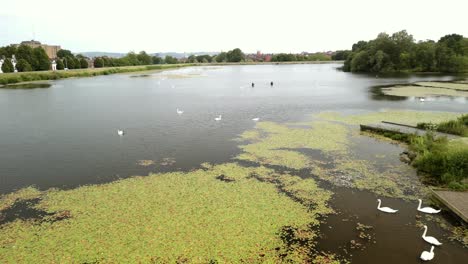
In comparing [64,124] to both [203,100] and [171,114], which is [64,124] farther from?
[203,100]

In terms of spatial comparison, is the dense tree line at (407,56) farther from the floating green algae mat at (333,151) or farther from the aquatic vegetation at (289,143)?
the aquatic vegetation at (289,143)

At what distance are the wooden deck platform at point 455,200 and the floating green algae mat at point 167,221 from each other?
489cm

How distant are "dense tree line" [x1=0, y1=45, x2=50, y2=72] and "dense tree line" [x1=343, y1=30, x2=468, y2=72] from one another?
102 m

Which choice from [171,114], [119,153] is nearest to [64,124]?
[171,114]

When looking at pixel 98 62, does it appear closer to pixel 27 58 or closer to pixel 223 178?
pixel 27 58

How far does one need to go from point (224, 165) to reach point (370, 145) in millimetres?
11312

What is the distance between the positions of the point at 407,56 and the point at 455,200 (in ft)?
349

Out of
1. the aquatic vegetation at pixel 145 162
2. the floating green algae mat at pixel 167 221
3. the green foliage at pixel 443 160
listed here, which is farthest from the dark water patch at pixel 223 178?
the green foliage at pixel 443 160

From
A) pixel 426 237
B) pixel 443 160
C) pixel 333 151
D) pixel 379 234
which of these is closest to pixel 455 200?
pixel 426 237

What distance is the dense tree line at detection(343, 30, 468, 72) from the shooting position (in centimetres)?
9950

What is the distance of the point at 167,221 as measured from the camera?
13234 millimetres

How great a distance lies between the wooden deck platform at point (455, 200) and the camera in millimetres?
13016

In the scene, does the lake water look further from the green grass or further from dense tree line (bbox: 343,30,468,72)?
dense tree line (bbox: 343,30,468,72)

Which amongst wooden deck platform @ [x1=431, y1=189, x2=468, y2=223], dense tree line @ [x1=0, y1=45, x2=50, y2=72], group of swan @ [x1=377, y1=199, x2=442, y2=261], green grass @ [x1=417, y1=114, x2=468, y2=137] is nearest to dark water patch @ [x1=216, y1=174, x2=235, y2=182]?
group of swan @ [x1=377, y1=199, x2=442, y2=261]
